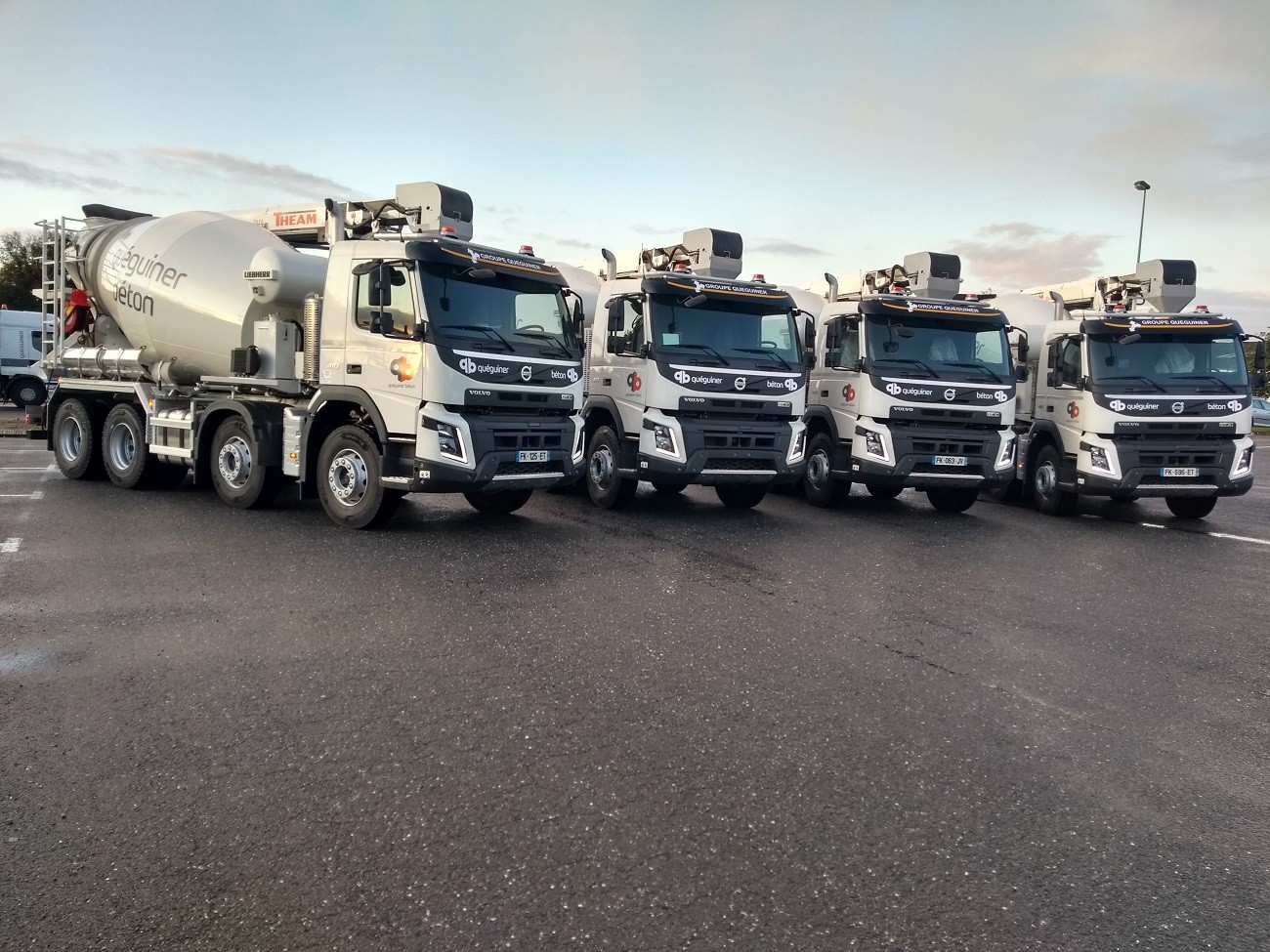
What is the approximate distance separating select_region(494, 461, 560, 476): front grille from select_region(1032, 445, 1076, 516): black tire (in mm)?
7187

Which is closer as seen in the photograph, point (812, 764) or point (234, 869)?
point (234, 869)

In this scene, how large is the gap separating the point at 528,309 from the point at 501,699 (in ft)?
20.4

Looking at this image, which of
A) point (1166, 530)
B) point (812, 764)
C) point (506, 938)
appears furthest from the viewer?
point (1166, 530)

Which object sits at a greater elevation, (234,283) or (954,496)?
(234,283)

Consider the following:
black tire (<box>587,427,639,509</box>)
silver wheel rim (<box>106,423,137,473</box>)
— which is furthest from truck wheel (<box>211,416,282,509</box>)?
black tire (<box>587,427,639,509</box>)

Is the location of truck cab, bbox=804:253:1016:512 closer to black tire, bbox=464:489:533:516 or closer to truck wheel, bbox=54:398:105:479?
black tire, bbox=464:489:533:516

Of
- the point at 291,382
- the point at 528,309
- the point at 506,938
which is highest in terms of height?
the point at 528,309

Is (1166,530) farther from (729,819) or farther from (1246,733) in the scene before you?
(729,819)

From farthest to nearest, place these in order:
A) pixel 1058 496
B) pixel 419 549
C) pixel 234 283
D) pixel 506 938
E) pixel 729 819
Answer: pixel 1058 496 → pixel 234 283 → pixel 419 549 → pixel 729 819 → pixel 506 938

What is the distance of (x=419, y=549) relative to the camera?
909 centimetres

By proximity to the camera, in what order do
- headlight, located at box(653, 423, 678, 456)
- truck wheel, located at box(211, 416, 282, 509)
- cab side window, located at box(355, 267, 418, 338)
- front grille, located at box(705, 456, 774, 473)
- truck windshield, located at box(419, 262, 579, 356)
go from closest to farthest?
1. cab side window, located at box(355, 267, 418, 338)
2. truck windshield, located at box(419, 262, 579, 356)
3. truck wheel, located at box(211, 416, 282, 509)
4. headlight, located at box(653, 423, 678, 456)
5. front grille, located at box(705, 456, 774, 473)

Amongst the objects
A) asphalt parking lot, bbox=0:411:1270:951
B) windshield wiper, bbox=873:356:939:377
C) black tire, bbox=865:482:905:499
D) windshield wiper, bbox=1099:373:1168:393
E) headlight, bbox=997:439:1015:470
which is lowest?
asphalt parking lot, bbox=0:411:1270:951

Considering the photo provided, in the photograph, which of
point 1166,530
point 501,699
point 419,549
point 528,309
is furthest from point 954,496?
point 501,699

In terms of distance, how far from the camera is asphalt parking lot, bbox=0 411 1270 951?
3117 mm
